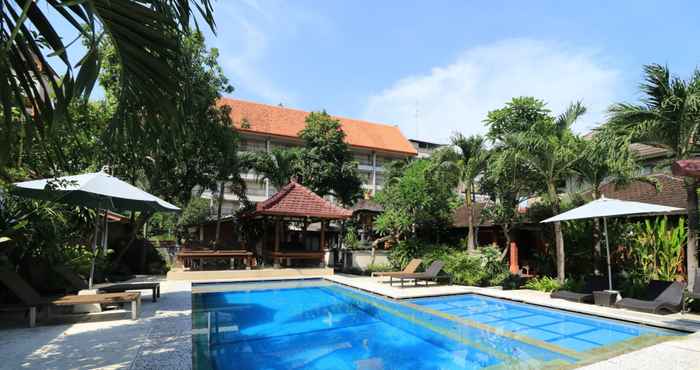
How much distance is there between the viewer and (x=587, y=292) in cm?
1018

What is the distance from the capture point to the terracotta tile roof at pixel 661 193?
12.1 metres

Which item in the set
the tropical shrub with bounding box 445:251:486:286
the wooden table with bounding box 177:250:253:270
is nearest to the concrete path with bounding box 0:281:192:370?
the tropical shrub with bounding box 445:251:486:286

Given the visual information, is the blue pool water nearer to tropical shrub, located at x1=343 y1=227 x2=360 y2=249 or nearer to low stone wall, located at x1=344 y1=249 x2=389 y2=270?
low stone wall, located at x1=344 y1=249 x2=389 y2=270

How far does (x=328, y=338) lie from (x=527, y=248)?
43.3 ft

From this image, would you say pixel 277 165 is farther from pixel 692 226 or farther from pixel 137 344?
pixel 692 226

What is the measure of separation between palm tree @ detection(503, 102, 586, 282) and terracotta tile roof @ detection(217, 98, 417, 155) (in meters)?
27.6

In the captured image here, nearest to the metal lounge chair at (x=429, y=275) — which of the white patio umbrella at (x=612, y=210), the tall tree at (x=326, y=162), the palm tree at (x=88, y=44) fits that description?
the white patio umbrella at (x=612, y=210)

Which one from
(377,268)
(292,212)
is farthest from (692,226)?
(292,212)

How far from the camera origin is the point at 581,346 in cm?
687

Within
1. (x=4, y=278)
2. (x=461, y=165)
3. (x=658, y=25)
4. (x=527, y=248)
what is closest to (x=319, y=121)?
(x=461, y=165)

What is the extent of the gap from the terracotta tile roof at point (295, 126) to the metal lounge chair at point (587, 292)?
29.7 meters

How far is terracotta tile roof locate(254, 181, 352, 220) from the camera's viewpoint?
1788cm

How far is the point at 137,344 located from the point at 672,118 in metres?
11.1

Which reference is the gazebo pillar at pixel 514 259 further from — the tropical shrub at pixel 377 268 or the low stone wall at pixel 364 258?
the low stone wall at pixel 364 258
